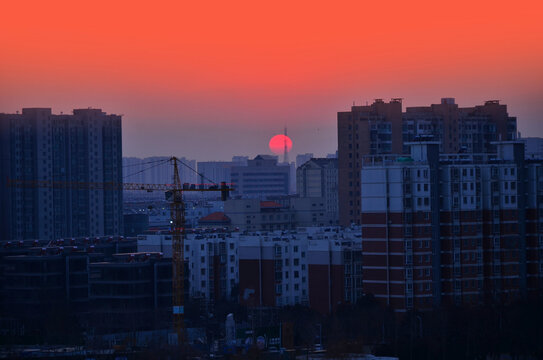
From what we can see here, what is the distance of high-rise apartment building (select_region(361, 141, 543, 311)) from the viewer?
24844 millimetres

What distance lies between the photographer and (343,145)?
42.8m

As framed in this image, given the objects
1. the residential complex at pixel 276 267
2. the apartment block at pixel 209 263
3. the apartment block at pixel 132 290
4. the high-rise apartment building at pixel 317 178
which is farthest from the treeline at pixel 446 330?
the high-rise apartment building at pixel 317 178

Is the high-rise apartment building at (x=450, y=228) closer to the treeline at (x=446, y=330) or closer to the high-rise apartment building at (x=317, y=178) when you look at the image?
the treeline at (x=446, y=330)

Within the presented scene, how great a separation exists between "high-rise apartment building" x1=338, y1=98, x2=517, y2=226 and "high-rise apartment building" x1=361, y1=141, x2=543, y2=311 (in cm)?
1499

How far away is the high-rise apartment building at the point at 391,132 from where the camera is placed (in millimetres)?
42438

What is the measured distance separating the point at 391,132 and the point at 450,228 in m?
17.6

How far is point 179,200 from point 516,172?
8.36 meters

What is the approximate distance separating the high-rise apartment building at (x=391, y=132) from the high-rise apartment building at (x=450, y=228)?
49.2 ft

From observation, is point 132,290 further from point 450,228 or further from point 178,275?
point 450,228

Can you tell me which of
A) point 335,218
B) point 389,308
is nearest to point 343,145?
point 335,218

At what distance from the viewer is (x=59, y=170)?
1855 inches

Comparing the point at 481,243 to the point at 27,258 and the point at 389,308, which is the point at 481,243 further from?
the point at 27,258

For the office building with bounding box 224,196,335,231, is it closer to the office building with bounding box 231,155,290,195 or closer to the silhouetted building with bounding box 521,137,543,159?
the silhouetted building with bounding box 521,137,543,159

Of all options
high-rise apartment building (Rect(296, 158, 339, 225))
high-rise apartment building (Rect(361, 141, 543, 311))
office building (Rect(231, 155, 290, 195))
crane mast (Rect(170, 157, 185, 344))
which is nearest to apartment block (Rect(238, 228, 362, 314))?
crane mast (Rect(170, 157, 185, 344))
